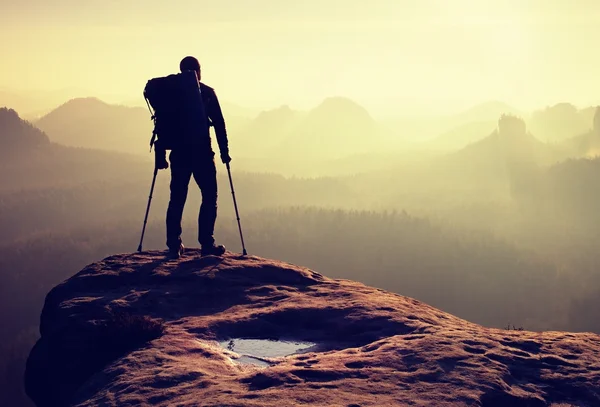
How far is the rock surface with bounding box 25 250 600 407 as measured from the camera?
6.92 m

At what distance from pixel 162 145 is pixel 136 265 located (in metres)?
2.88

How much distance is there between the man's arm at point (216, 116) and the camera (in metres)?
13.9

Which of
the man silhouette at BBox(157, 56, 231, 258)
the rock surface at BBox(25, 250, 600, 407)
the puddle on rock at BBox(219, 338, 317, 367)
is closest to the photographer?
the rock surface at BBox(25, 250, 600, 407)

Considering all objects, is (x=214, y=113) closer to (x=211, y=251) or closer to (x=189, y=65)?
(x=189, y=65)

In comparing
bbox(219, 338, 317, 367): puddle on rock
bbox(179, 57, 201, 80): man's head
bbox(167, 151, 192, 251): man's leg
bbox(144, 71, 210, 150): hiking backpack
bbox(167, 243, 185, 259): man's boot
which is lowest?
bbox(219, 338, 317, 367): puddle on rock

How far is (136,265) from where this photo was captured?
12.8 metres

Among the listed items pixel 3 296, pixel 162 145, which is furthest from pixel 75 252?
pixel 162 145

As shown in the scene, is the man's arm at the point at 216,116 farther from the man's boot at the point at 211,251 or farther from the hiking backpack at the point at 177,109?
the man's boot at the point at 211,251

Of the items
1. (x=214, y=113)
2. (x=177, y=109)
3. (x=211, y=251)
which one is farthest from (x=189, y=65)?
(x=211, y=251)

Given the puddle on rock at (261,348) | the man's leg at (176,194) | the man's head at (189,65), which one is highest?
the man's head at (189,65)

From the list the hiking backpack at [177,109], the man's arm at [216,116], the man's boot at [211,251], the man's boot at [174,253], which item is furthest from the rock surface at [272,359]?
the man's arm at [216,116]

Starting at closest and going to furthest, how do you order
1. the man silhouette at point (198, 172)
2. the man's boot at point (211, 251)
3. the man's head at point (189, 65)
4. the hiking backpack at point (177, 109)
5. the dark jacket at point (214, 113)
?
the hiking backpack at point (177, 109) < the man silhouette at point (198, 172) < the man's head at point (189, 65) < the dark jacket at point (214, 113) < the man's boot at point (211, 251)

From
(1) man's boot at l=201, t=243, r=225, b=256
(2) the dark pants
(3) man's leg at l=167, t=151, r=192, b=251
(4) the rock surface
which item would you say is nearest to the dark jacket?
(2) the dark pants

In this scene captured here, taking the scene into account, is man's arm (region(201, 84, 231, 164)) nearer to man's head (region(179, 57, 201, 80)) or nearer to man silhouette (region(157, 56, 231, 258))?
man silhouette (region(157, 56, 231, 258))
